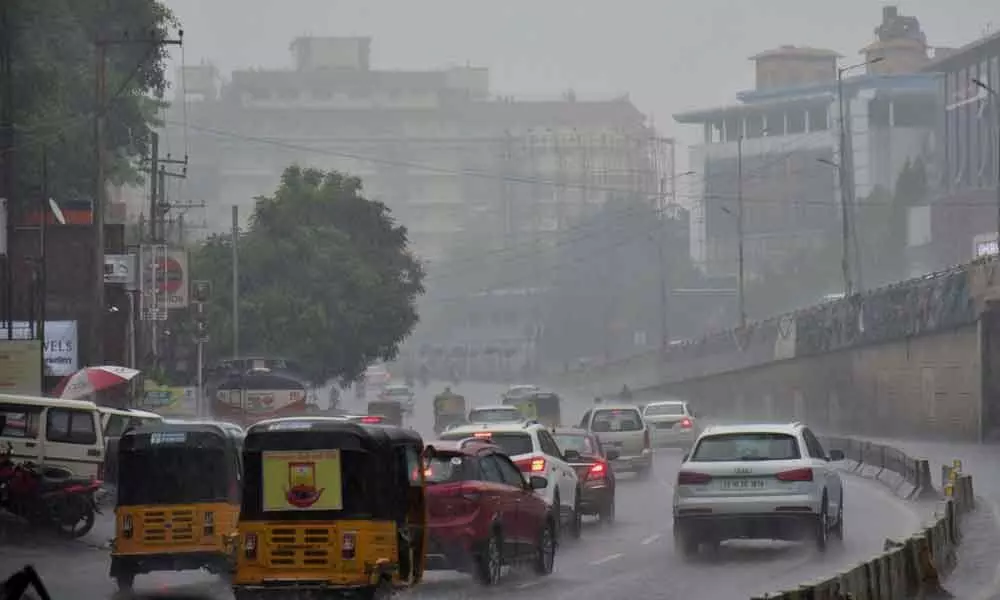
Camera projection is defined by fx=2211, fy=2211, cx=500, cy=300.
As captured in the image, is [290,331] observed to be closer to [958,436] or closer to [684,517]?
[958,436]

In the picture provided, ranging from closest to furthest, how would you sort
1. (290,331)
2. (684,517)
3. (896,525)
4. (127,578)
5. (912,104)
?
1. (127,578)
2. (684,517)
3. (896,525)
4. (290,331)
5. (912,104)

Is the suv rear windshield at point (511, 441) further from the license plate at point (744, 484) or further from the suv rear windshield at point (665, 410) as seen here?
the suv rear windshield at point (665, 410)

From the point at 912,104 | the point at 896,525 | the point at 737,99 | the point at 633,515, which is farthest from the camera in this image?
the point at 737,99

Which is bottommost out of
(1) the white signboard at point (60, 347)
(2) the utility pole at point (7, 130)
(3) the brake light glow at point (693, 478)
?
(3) the brake light glow at point (693, 478)

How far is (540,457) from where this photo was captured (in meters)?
30.1

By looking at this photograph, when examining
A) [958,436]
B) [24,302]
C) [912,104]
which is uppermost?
[912,104]

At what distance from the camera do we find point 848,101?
16025 centimetres

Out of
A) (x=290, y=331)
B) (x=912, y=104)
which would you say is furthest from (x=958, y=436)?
(x=912, y=104)

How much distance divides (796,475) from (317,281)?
57.1 m

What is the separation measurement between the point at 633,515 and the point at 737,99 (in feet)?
481

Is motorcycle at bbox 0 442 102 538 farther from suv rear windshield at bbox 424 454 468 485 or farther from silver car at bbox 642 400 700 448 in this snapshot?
silver car at bbox 642 400 700 448

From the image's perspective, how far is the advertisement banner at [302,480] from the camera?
69.5ft

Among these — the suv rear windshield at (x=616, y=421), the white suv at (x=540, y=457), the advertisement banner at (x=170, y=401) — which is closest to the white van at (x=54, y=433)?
the white suv at (x=540, y=457)

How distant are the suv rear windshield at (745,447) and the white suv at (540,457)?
2.25 meters
